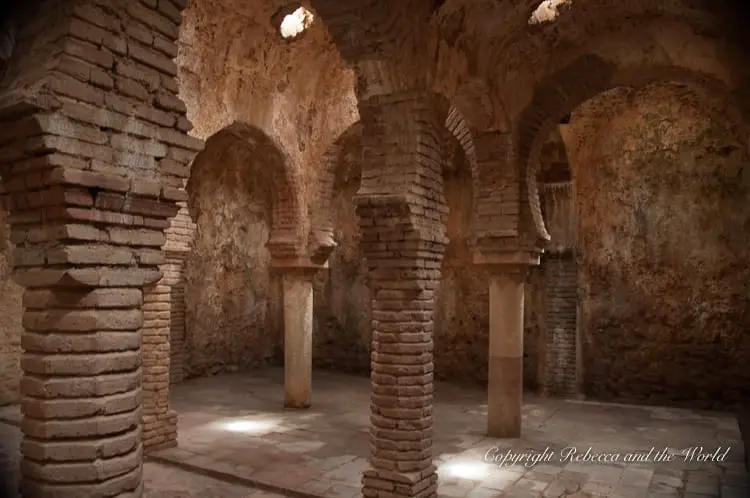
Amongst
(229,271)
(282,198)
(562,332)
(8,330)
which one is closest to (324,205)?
(282,198)

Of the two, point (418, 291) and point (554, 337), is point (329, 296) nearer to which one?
point (554, 337)

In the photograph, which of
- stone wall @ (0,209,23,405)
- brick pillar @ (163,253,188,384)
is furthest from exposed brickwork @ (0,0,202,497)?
brick pillar @ (163,253,188,384)

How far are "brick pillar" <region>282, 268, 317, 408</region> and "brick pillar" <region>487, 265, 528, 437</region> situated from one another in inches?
130

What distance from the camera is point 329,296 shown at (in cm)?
1548

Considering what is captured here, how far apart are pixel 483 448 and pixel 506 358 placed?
1.30 metres

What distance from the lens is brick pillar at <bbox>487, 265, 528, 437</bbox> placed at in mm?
8820

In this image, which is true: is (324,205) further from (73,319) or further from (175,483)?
(73,319)

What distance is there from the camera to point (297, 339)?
35.2 ft

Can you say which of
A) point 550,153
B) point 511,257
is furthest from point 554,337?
point 511,257

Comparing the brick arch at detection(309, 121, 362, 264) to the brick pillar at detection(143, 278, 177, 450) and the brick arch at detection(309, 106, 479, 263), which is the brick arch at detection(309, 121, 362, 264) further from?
the brick pillar at detection(143, 278, 177, 450)

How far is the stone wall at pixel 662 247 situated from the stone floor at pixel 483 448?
806 mm

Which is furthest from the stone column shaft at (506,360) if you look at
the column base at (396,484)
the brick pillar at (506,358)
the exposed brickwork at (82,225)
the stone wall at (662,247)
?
the exposed brickwork at (82,225)

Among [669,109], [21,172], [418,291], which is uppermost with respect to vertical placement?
[669,109]

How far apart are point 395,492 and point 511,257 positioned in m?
3.71
